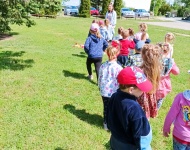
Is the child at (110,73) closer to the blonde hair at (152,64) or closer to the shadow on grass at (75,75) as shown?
the blonde hair at (152,64)

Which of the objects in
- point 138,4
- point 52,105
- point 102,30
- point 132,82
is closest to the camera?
point 132,82

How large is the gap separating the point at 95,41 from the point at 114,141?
450 centimetres

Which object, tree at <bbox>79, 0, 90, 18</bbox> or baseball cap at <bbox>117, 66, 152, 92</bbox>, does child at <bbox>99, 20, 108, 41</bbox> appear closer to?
baseball cap at <bbox>117, 66, 152, 92</bbox>

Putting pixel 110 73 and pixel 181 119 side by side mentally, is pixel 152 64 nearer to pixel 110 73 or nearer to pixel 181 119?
pixel 181 119

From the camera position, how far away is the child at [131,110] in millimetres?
2330

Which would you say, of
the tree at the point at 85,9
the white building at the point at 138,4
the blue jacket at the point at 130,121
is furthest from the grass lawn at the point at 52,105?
the white building at the point at 138,4

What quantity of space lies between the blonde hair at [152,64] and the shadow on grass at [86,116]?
198 cm

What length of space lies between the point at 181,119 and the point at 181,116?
0.12ft

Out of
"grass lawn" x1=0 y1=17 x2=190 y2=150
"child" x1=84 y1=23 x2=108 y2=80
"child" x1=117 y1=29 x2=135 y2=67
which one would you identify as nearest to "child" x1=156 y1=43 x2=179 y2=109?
"grass lawn" x1=0 y1=17 x2=190 y2=150

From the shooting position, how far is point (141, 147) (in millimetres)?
2393

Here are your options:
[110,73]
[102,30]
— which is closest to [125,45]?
[110,73]

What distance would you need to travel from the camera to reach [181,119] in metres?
2.93

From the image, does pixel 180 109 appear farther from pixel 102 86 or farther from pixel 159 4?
pixel 159 4

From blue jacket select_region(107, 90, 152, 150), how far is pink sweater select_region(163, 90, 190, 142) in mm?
647
